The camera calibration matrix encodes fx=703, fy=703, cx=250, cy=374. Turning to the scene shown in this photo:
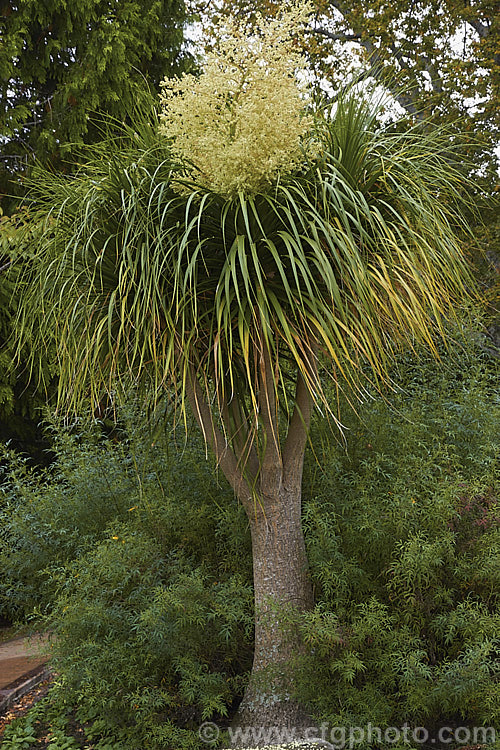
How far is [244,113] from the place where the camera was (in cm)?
229

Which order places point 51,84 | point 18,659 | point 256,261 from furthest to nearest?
point 51,84, point 18,659, point 256,261

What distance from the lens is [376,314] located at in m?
2.46

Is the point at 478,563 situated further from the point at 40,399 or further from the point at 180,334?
the point at 40,399

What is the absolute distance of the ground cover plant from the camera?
A: 2498 mm

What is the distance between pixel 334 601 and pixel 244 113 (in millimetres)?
1764

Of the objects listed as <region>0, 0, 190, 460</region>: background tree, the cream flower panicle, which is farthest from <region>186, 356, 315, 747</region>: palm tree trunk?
<region>0, 0, 190, 460</region>: background tree

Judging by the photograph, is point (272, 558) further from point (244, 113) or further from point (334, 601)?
point (244, 113)

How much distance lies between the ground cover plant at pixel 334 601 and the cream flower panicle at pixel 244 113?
1076mm

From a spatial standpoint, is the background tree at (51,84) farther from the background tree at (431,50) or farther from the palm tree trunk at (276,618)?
the palm tree trunk at (276,618)

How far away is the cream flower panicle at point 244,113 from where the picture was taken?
2.31 meters

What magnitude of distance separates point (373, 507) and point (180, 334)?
104 cm

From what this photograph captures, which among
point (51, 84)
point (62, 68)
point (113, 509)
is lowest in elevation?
point (113, 509)

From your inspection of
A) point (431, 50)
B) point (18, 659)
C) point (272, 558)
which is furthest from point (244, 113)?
point (431, 50)

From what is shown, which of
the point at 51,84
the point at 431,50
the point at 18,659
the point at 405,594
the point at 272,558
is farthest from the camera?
the point at 431,50
